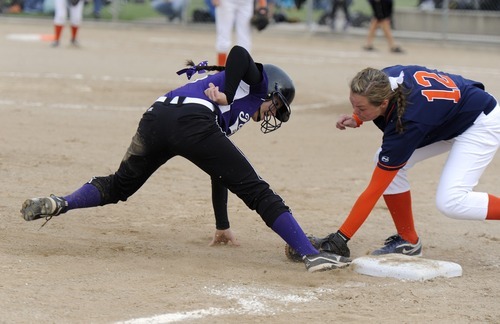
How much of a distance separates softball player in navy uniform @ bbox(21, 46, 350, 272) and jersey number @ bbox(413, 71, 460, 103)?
2.53ft

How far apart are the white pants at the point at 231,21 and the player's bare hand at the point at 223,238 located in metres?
6.65

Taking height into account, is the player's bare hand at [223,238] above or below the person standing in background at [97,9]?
above

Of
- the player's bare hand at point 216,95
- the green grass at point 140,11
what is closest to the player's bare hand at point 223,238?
the player's bare hand at point 216,95

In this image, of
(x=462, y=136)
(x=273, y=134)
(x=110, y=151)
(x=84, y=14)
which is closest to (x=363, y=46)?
(x=84, y=14)

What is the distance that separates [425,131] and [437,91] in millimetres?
267

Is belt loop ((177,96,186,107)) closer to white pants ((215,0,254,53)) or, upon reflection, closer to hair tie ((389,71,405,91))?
hair tie ((389,71,405,91))

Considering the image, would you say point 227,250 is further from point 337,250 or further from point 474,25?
point 474,25

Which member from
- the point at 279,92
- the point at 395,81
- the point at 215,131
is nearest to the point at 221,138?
the point at 215,131

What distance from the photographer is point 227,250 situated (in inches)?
227

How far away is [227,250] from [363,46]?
47.3 feet

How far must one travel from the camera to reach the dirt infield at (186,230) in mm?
4570

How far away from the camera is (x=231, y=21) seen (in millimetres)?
12281

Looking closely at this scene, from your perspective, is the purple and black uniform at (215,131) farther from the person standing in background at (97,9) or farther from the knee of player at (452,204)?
the person standing in background at (97,9)

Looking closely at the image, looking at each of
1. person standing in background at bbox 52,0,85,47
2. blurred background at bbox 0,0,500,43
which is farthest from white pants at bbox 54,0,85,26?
blurred background at bbox 0,0,500,43
